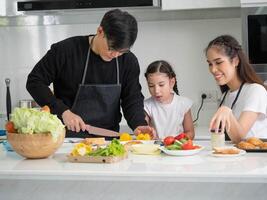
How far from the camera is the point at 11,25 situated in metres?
3.70

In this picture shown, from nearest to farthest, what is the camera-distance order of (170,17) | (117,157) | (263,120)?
(117,157) < (263,120) < (170,17)

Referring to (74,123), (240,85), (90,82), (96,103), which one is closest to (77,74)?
(90,82)

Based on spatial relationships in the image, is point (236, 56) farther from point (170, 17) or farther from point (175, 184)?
point (170, 17)

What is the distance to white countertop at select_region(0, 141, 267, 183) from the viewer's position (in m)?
1.46

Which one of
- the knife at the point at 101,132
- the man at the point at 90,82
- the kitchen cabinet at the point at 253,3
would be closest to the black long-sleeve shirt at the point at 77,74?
the man at the point at 90,82

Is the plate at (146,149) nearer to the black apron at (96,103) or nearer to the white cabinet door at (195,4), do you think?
the black apron at (96,103)

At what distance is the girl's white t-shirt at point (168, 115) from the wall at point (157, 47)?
699 millimetres

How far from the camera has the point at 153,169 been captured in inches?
60.4

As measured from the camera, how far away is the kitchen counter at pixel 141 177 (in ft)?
4.84

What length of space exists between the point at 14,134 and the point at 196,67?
204 centimetres

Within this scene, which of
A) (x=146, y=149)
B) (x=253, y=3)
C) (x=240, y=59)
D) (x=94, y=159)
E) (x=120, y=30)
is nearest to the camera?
(x=94, y=159)

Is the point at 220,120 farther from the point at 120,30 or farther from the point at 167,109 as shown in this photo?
the point at 167,109

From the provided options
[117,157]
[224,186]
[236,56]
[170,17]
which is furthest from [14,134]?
[170,17]

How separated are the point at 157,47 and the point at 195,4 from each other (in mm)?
531
